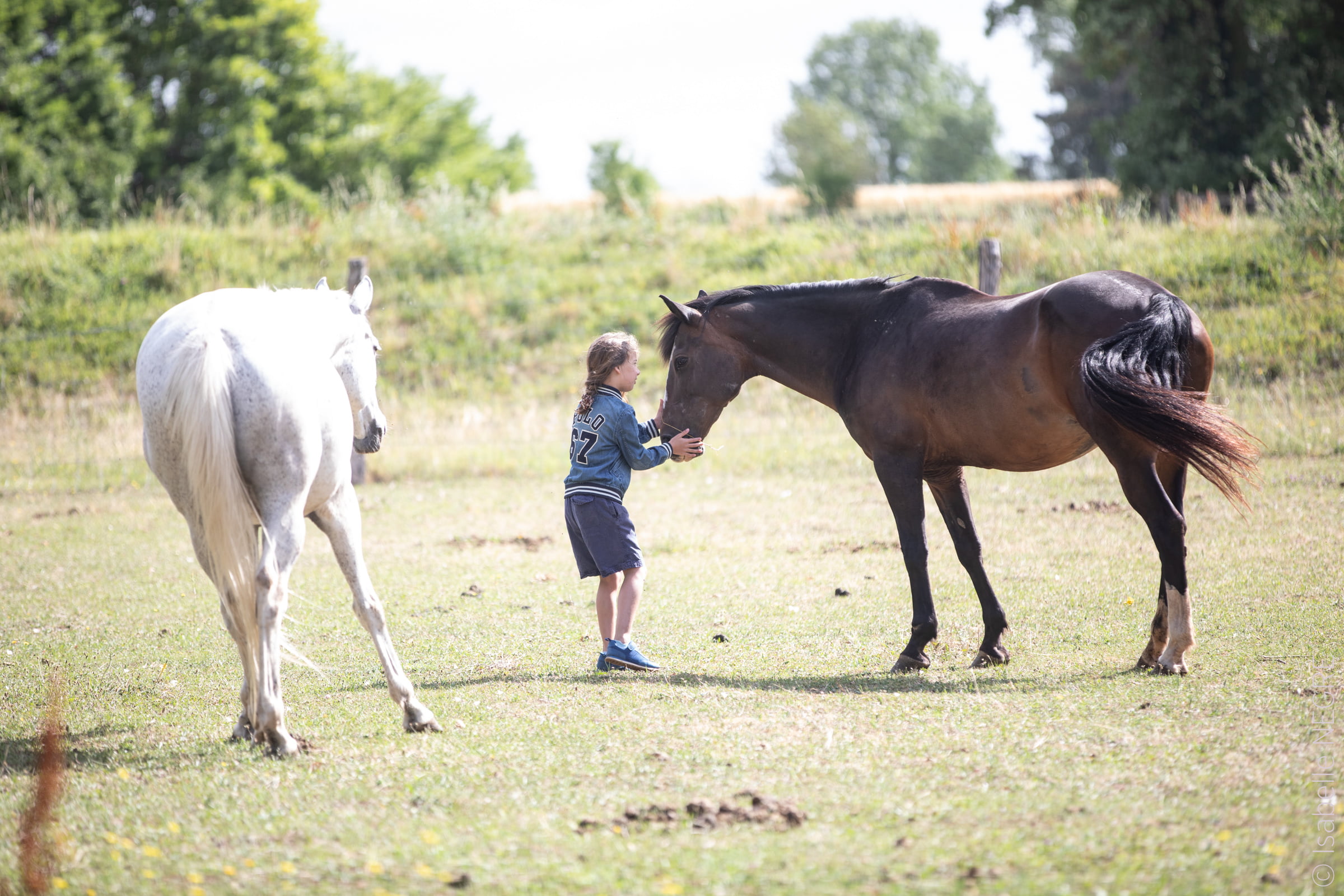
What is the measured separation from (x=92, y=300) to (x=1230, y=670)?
17.8 m

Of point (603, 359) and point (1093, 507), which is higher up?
point (603, 359)

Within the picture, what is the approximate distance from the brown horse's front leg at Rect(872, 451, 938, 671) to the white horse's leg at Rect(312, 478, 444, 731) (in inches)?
95.4

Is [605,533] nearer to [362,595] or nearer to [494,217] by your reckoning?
[362,595]

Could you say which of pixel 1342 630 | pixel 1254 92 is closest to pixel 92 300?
pixel 1342 630

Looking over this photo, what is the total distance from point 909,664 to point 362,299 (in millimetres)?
3347

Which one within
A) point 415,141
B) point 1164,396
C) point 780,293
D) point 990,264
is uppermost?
point 415,141

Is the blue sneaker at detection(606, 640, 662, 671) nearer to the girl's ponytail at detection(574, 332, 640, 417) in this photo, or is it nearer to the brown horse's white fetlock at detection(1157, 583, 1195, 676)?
the girl's ponytail at detection(574, 332, 640, 417)

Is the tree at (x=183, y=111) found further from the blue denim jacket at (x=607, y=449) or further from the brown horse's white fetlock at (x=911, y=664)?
the brown horse's white fetlock at (x=911, y=664)

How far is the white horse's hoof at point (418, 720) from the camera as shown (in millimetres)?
4527

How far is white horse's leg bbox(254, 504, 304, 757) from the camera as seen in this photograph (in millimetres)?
4148

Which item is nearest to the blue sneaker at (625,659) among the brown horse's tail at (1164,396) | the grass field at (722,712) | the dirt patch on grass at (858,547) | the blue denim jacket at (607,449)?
the grass field at (722,712)

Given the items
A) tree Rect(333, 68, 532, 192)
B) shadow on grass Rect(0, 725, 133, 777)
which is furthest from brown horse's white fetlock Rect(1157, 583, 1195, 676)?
tree Rect(333, 68, 532, 192)

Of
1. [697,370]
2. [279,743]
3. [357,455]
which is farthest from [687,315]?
[357,455]

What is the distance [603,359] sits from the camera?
5551 millimetres
